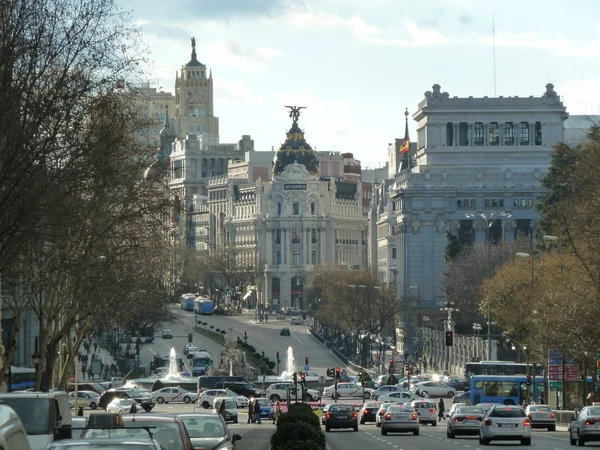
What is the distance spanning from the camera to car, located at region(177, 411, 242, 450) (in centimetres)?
3241

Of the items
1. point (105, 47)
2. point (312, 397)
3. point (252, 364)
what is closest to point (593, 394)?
point (312, 397)

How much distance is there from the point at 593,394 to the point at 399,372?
70.6m

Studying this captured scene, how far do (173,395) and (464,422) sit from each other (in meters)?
50.7

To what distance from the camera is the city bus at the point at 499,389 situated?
95062 millimetres

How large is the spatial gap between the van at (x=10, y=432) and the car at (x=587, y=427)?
36278mm

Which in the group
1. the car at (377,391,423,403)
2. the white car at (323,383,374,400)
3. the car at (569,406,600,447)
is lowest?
the car at (569,406,600,447)

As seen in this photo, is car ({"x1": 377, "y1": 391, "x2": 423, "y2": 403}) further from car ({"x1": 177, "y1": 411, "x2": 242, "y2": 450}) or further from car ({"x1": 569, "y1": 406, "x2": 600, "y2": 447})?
car ({"x1": 177, "y1": 411, "x2": 242, "y2": 450})

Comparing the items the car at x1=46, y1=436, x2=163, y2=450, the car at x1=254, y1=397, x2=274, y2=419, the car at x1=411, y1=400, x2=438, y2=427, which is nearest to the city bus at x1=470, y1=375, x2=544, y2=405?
the car at x1=411, y1=400, x2=438, y2=427

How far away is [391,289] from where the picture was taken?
183250 millimetres

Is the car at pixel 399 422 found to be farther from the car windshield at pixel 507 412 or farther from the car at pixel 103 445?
the car at pixel 103 445

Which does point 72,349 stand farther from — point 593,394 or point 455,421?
point 593,394

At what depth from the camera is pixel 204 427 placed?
109 feet

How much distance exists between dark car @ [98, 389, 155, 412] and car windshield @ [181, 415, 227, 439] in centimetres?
4567

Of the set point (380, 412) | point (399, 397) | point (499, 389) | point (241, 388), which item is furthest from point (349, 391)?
point (380, 412)
